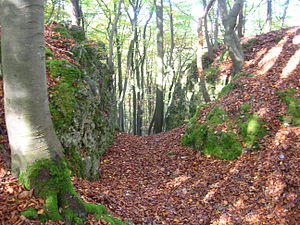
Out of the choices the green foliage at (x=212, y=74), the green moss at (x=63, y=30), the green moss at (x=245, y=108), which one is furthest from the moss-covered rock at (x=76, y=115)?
the green foliage at (x=212, y=74)

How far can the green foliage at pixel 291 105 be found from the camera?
660 centimetres

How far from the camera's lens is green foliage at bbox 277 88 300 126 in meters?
6.60

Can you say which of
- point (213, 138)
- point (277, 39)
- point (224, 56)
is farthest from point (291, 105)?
point (224, 56)

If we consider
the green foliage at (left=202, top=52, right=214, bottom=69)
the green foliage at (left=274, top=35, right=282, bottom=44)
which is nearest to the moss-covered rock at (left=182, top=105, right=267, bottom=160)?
the green foliage at (left=274, top=35, right=282, bottom=44)

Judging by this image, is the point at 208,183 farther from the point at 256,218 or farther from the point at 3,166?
the point at 3,166

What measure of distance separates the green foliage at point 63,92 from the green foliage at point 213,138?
430 centimetres

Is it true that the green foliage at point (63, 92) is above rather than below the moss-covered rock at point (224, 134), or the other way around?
above

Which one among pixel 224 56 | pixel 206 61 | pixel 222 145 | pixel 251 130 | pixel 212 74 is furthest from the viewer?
pixel 206 61

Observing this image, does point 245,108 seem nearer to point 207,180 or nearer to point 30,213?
point 207,180

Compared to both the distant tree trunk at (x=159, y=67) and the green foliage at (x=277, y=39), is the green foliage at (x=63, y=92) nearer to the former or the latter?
the distant tree trunk at (x=159, y=67)

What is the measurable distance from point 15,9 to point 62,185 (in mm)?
2037

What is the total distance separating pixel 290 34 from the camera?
38.3 feet

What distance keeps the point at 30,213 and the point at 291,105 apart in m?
7.21

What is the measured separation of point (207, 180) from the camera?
6.06 meters
